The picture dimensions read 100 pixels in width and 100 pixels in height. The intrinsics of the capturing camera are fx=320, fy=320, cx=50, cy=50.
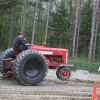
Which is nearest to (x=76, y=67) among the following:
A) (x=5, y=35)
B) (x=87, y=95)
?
(x=87, y=95)

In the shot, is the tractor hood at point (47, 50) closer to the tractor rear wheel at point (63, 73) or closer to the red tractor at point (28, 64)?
the red tractor at point (28, 64)

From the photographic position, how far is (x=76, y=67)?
2558 cm

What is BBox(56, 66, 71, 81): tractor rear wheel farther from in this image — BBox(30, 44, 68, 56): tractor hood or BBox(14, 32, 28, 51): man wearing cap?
BBox(14, 32, 28, 51): man wearing cap

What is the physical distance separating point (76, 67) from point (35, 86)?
12867mm

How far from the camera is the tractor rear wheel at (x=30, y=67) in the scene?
12.9 meters

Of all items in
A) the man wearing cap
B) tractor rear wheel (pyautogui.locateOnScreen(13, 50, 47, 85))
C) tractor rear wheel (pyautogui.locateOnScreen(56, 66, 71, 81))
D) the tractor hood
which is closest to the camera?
tractor rear wheel (pyautogui.locateOnScreen(13, 50, 47, 85))

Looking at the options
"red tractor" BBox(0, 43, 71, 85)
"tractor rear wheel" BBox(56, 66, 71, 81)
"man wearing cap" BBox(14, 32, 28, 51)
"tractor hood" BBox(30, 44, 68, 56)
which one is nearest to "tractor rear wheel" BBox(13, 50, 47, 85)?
"red tractor" BBox(0, 43, 71, 85)

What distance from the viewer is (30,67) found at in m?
13.5

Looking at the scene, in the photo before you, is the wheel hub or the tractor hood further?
the wheel hub

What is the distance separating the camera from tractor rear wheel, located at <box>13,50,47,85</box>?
12.9 metres

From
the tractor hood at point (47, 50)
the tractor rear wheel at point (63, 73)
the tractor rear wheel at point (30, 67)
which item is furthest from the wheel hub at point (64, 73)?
the tractor rear wheel at point (30, 67)

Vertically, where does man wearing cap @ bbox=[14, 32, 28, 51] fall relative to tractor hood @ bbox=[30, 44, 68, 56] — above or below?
above

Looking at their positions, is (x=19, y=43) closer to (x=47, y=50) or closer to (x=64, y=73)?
(x=47, y=50)

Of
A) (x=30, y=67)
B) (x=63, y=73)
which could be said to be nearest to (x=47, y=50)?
(x=63, y=73)
